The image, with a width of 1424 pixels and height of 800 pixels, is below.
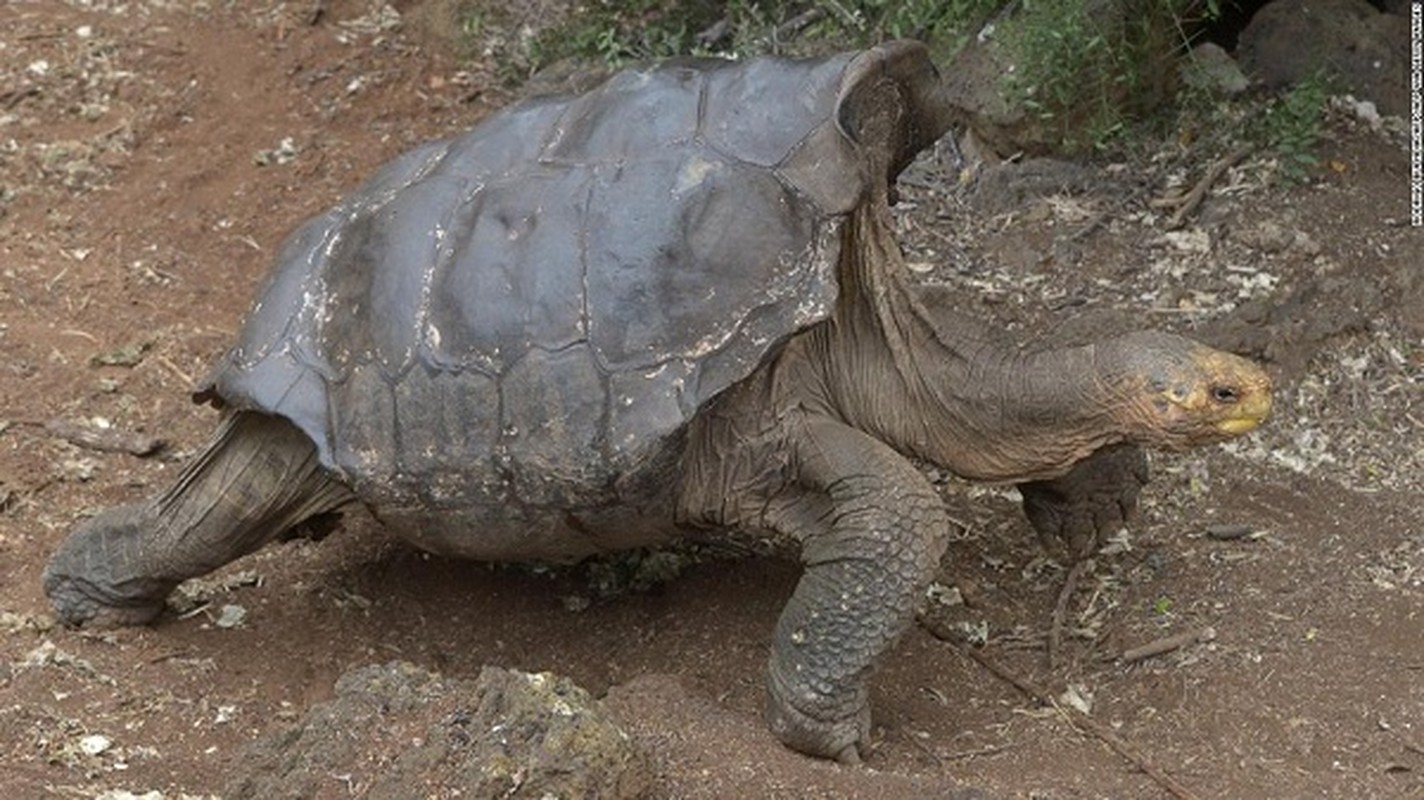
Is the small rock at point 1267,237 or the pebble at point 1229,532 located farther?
the small rock at point 1267,237

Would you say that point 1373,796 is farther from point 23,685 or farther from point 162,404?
point 162,404

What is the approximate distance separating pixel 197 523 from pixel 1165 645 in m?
2.76

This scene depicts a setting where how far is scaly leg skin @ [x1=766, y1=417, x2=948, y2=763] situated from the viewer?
4.50 metres

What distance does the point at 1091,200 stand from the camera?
729cm

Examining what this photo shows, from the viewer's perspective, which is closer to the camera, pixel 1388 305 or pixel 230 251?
pixel 1388 305

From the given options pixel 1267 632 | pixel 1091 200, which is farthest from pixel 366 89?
pixel 1267 632

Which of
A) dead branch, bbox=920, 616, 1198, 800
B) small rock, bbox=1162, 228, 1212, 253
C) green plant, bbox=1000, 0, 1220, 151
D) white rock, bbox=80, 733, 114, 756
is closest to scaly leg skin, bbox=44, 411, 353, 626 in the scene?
white rock, bbox=80, 733, 114, 756

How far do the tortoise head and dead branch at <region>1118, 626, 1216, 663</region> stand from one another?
0.72 meters

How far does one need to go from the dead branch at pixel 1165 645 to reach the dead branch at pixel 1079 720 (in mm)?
310

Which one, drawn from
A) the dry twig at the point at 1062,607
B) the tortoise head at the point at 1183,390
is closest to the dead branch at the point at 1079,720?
the dry twig at the point at 1062,607

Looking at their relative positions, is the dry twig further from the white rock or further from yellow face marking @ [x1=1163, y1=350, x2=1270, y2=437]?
the white rock

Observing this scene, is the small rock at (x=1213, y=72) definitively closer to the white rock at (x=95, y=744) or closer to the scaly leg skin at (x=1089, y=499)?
the scaly leg skin at (x=1089, y=499)

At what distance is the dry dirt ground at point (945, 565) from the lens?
4562 millimetres

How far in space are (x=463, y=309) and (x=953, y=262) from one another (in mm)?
3018
